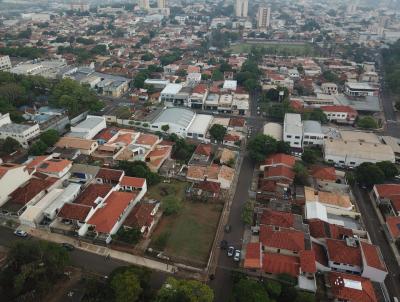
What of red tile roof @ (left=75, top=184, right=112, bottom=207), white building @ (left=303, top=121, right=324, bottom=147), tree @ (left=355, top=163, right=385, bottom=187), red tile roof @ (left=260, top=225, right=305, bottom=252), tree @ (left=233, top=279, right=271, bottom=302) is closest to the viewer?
tree @ (left=233, top=279, right=271, bottom=302)

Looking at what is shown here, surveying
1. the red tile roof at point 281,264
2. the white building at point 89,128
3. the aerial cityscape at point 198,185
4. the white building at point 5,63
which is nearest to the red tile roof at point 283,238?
the aerial cityscape at point 198,185

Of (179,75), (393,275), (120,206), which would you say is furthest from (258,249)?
(179,75)

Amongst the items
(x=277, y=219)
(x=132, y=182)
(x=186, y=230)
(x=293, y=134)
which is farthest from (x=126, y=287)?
(x=293, y=134)

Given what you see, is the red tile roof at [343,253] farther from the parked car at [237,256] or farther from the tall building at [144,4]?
the tall building at [144,4]

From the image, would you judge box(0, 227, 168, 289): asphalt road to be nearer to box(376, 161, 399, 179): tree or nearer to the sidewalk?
the sidewalk

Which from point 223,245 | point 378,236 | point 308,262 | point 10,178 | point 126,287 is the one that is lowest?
point 378,236

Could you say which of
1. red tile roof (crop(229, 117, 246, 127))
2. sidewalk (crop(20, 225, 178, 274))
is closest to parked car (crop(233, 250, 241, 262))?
sidewalk (crop(20, 225, 178, 274))

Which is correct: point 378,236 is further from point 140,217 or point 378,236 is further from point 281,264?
point 140,217
